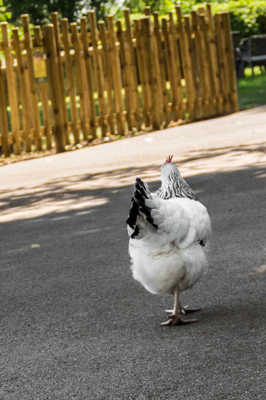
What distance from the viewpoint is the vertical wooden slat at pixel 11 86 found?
1351 centimetres

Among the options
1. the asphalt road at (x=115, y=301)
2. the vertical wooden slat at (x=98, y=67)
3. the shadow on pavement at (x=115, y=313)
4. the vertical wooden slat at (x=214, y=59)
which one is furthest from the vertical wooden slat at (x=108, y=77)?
the shadow on pavement at (x=115, y=313)

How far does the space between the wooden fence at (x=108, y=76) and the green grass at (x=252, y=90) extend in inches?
59.3

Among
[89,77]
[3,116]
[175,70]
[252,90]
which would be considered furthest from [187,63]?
[252,90]

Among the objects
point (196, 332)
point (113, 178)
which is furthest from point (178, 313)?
point (113, 178)

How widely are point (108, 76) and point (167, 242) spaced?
1075 cm

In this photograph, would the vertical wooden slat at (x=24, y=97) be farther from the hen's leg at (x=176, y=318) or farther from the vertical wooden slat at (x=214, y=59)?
the hen's leg at (x=176, y=318)

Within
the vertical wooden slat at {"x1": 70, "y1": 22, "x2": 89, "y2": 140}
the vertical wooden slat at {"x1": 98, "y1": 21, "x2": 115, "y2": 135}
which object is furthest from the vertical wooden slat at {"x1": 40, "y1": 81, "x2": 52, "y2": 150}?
the vertical wooden slat at {"x1": 98, "y1": 21, "x2": 115, "y2": 135}

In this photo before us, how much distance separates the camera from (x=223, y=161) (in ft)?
37.2

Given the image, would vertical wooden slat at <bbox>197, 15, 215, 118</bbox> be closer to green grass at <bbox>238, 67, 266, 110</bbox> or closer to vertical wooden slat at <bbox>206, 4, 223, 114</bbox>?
vertical wooden slat at <bbox>206, 4, 223, 114</bbox>

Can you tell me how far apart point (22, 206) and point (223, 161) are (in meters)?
2.96

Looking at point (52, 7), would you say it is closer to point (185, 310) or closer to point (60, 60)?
point (60, 60)

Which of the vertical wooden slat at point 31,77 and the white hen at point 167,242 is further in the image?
the vertical wooden slat at point 31,77

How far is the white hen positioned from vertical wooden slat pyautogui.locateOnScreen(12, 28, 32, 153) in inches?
367

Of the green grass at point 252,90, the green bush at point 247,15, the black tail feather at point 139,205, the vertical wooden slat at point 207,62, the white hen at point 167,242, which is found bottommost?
the white hen at point 167,242
